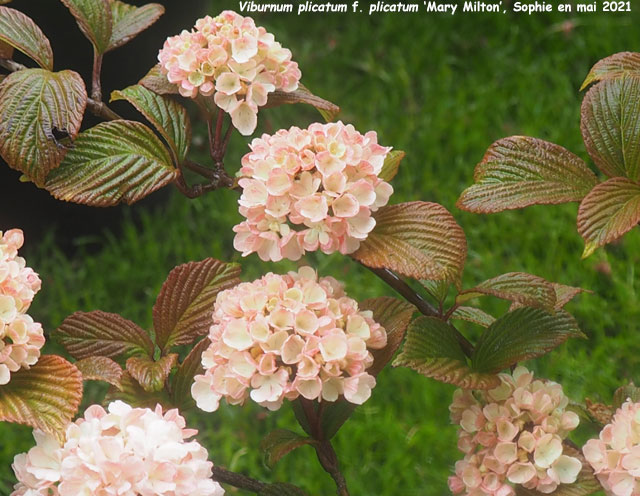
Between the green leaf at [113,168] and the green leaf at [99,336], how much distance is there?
4.8 inches

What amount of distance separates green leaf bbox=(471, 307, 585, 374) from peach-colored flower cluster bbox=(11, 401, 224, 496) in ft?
0.85

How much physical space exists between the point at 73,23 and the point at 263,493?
4.27 feet

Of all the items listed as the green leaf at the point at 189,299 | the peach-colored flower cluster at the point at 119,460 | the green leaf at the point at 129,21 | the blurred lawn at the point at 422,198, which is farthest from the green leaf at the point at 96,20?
the blurred lawn at the point at 422,198

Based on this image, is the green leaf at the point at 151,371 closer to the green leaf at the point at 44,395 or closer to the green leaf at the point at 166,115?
the green leaf at the point at 44,395

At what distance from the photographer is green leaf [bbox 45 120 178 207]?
0.77m

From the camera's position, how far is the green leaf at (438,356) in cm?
75

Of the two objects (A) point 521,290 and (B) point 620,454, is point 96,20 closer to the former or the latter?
(A) point 521,290

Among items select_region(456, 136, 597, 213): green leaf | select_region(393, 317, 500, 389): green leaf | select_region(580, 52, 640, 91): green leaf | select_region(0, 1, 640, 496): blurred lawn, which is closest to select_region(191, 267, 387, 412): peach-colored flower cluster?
select_region(393, 317, 500, 389): green leaf

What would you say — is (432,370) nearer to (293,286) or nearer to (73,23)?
(293,286)

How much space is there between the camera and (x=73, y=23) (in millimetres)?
1868

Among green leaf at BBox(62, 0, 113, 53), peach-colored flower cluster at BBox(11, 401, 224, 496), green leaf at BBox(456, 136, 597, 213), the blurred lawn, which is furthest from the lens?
the blurred lawn

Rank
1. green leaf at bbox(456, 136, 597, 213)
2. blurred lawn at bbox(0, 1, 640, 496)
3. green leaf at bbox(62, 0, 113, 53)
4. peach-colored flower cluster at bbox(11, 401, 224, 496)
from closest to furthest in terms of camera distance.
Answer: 1. peach-colored flower cluster at bbox(11, 401, 224, 496)
2. green leaf at bbox(456, 136, 597, 213)
3. green leaf at bbox(62, 0, 113, 53)
4. blurred lawn at bbox(0, 1, 640, 496)

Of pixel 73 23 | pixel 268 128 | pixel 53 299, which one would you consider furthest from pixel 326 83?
pixel 53 299

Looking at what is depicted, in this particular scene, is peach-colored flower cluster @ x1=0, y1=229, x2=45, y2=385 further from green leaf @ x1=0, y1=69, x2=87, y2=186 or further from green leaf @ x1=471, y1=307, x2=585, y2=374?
green leaf @ x1=471, y1=307, x2=585, y2=374
